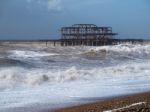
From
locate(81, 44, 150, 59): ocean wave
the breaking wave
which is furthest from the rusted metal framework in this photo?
the breaking wave

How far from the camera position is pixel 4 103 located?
31.4ft

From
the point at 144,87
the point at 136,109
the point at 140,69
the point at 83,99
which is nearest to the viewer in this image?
the point at 136,109

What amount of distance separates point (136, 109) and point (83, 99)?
3175 mm

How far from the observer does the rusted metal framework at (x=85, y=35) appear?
2206 inches

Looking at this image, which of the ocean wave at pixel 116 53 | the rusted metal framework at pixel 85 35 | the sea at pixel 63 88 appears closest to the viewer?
the sea at pixel 63 88

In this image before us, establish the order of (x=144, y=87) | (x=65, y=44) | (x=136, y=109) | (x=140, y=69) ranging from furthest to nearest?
(x=65, y=44)
(x=140, y=69)
(x=144, y=87)
(x=136, y=109)

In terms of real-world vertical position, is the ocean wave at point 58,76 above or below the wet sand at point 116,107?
below

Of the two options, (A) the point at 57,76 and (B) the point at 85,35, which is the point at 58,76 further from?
(B) the point at 85,35

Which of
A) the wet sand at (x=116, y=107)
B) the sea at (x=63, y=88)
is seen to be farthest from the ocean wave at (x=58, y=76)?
the wet sand at (x=116, y=107)

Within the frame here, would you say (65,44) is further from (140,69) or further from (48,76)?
(48,76)

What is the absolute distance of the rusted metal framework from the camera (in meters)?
56.0

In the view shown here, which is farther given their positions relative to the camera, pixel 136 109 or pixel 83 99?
pixel 83 99

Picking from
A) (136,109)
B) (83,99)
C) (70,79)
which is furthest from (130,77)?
(136,109)

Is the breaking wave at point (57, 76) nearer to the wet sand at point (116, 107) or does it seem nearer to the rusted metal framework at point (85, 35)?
the wet sand at point (116, 107)
